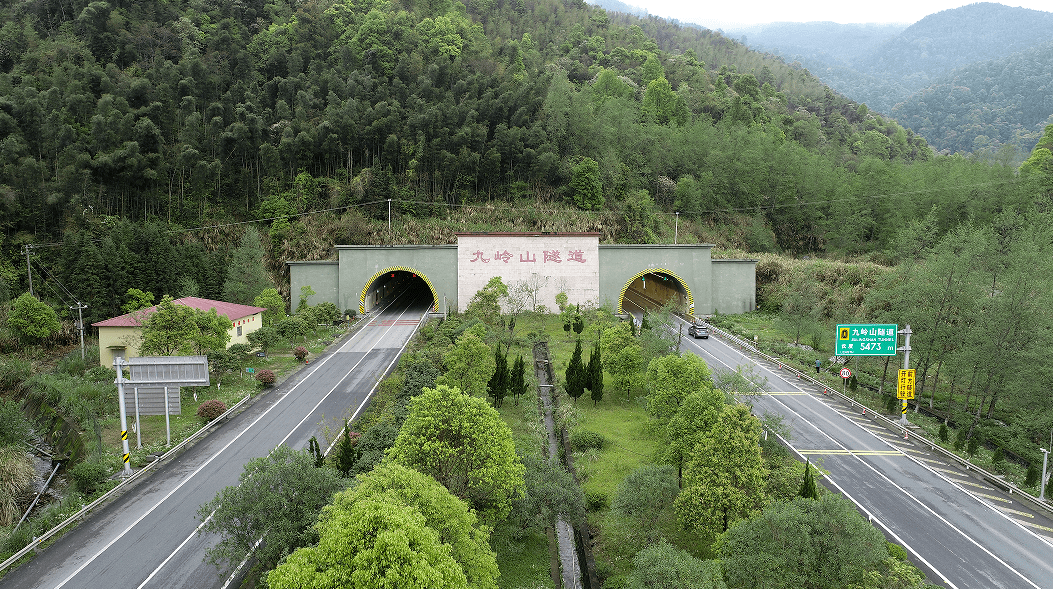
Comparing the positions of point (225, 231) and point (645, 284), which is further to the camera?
point (645, 284)

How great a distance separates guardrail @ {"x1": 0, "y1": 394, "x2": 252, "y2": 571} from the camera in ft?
42.3

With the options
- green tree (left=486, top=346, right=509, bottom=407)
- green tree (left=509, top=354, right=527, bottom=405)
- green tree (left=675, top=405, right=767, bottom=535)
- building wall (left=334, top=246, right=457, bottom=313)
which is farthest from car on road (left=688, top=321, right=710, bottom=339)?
green tree (left=675, top=405, right=767, bottom=535)

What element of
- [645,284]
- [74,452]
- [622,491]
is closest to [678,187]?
[645,284]

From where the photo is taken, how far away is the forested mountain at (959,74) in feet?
274

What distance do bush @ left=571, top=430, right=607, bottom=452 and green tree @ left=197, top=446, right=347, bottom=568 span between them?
1003cm

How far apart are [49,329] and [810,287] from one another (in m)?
49.4

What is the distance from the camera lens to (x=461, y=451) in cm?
1296

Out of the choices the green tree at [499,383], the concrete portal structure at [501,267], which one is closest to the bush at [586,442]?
the green tree at [499,383]

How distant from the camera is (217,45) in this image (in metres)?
57.8

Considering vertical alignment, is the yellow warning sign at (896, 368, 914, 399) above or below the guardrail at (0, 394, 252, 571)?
above

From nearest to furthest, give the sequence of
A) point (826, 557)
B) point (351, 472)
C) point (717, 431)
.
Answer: point (826, 557)
point (717, 431)
point (351, 472)

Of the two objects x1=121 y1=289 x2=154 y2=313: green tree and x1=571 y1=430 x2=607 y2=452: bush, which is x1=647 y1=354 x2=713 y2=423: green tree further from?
x1=121 y1=289 x2=154 y2=313: green tree

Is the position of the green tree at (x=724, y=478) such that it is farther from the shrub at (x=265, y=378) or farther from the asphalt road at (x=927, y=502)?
the shrub at (x=265, y=378)

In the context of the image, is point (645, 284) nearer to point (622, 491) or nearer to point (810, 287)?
point (810, 287)
